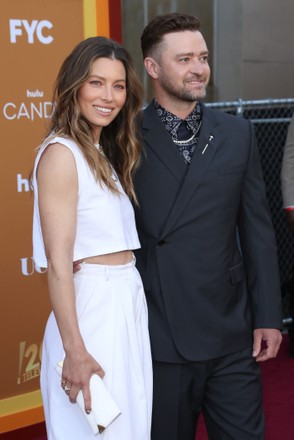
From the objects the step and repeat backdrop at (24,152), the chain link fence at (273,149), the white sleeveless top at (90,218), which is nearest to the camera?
the white sleeveless top at (90,218)

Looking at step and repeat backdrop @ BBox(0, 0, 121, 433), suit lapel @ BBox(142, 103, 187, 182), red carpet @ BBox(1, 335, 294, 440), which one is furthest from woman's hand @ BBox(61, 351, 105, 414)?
red carpet @ BBox(1, 335, 294, 440)

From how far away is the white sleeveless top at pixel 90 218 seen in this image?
7.76 ft

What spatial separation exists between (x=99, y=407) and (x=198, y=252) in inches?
30.0

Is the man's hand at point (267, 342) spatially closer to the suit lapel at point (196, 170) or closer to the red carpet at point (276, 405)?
the suit lapel at point (196, 170)

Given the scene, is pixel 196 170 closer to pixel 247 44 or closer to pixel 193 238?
pixel 193 238

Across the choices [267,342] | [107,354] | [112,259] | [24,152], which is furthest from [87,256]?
[24,152]

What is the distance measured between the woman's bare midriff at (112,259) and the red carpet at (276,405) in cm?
191

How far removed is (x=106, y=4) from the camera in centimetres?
410

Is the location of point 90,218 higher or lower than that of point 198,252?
higher

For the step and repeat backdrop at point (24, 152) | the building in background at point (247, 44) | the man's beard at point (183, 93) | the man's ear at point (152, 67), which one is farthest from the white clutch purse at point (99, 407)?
the building in background at point (247, 44)

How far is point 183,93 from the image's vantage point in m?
2.84

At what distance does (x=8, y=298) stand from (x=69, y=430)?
1.65 metres

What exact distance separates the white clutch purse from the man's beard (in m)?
1.08

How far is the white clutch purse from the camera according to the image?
7.32 feet
